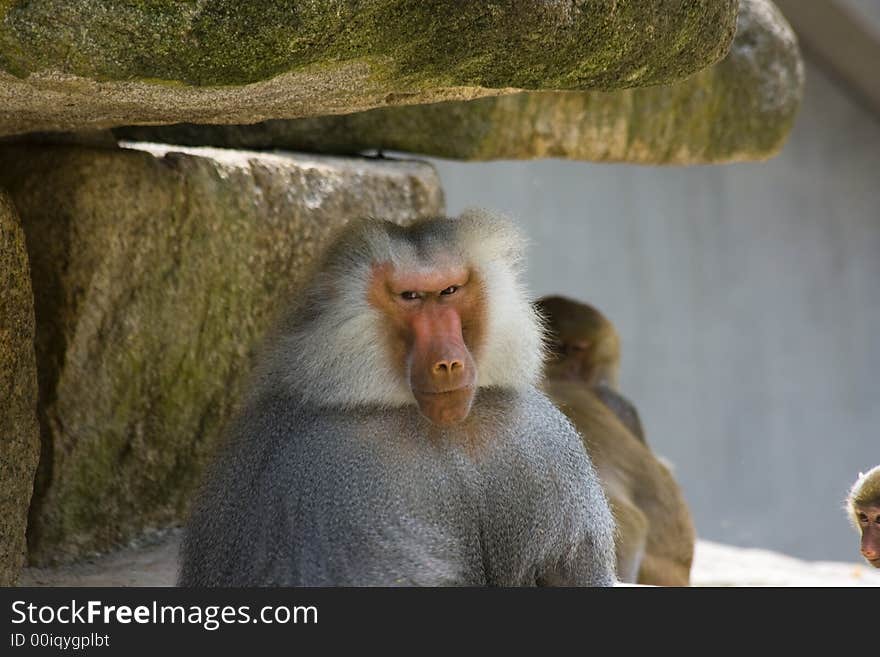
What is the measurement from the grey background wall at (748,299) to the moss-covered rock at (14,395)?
560 cm

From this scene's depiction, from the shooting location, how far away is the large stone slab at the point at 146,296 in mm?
3443

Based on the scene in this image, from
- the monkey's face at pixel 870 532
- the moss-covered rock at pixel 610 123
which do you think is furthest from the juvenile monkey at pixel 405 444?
the moss-covered rock at pixel 610 123

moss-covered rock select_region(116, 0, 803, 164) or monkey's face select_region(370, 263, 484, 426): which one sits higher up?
moss-covered rock select_region(116, 0, 803, 164)

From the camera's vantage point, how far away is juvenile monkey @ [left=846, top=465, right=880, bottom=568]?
138 inches

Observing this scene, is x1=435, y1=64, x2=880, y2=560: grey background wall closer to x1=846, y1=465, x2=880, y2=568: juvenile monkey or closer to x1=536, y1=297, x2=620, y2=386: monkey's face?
x1=536, y1=297, x2=620, y2=386: monkey's face

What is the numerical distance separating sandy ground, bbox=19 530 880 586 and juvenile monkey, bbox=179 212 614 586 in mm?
716

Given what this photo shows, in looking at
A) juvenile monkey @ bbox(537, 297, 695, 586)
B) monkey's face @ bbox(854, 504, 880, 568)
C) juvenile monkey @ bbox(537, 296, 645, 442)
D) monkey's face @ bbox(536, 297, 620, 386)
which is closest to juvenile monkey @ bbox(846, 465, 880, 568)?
monkey's face @ bbox(854, 504, 880, 568)

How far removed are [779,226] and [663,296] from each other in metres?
1.11

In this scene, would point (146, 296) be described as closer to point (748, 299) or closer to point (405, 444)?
point (405, 444)

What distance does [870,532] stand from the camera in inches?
139

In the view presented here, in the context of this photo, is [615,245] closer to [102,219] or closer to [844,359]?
[844,359]

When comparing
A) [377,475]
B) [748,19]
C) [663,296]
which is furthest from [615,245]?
[377,475]

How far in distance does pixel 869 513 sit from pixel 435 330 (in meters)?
1.54

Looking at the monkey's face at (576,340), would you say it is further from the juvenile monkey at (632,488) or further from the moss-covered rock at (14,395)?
the moss-covered rock at (14,395)
